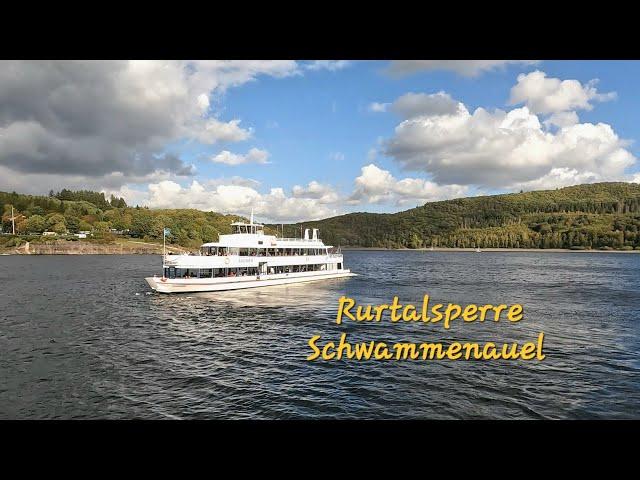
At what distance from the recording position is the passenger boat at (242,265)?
52312mm

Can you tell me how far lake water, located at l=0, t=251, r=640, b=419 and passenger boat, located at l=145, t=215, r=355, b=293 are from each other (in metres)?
7.90

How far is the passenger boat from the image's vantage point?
52312mm

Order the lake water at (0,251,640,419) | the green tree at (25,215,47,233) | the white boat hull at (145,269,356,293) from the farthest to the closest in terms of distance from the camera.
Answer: the green tree at (25,215,47,233), the white boat hull at (145,269,356,293), the lake water at (0,251,640,419)

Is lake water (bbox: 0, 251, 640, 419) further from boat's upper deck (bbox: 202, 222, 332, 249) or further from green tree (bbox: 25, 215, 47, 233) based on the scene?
green tree (bbox: 25, 215, 47, 233)

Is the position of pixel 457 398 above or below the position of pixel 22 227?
below

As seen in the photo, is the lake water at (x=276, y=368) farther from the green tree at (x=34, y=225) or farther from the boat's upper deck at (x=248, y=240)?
the green tree at (x=34, y=225)

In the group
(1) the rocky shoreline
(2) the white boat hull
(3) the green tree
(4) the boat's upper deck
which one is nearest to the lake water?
(2) the white boat hull

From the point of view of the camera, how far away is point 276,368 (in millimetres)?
23141

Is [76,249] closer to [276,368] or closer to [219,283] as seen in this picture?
[219,283]

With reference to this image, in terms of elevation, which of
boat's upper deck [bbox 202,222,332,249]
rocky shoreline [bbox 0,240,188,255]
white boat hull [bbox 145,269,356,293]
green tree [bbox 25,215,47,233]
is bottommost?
white boat hull [bbox 145,269,356,293]
